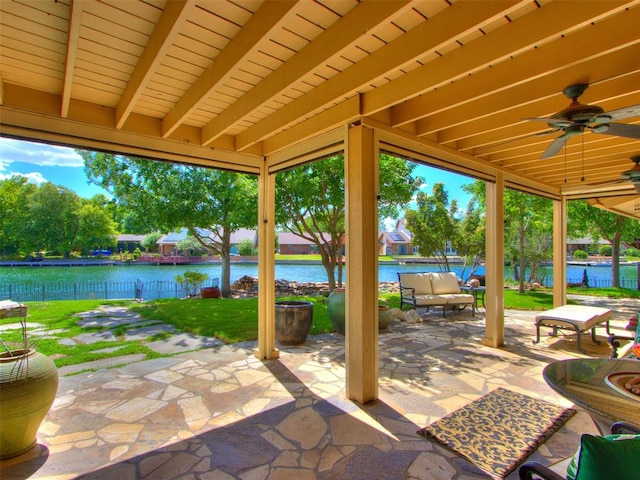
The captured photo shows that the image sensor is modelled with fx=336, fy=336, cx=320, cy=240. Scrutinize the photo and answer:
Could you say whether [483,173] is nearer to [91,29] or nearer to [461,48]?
[461,48]

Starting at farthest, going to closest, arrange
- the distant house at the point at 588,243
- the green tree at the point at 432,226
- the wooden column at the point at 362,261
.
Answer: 1. the distant house at the point at 588,243
2. the green tree at the point at 432,226
3. the wooden column at the point at 362,261

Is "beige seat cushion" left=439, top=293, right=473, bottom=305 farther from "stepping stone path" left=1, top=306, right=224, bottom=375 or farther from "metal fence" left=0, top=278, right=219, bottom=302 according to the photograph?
"metal fence" left=0, top=278, right=219, bottom=302

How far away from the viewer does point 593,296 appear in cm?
993

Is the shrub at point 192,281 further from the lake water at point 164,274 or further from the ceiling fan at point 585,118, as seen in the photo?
the ceiling fan at point 585,118

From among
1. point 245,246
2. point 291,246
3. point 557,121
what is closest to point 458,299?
point 557,121

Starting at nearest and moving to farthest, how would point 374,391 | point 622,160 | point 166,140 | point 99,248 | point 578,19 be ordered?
point 578,19 < point 374,391 < point 166,140 < point 622,160 < point 99,248

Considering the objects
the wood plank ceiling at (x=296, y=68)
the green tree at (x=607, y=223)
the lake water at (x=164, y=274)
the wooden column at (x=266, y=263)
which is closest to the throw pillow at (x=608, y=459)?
the wood plank ceiling at (x=296, y=68)

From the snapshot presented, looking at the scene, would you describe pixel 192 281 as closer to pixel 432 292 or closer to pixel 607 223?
pixel 432 292

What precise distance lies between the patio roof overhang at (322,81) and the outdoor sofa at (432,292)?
3281 millimetres

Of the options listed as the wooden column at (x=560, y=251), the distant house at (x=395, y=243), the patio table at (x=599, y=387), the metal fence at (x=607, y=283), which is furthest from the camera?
the distant house at (x=395, y=243)

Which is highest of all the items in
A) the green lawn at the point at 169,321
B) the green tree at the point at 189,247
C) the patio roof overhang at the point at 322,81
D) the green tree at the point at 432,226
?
the patio roof overhang at the point at 322,81

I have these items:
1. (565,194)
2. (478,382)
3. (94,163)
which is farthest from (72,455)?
(94,163)

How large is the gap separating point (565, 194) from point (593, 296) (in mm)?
5296

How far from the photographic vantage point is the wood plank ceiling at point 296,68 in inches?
69.1
